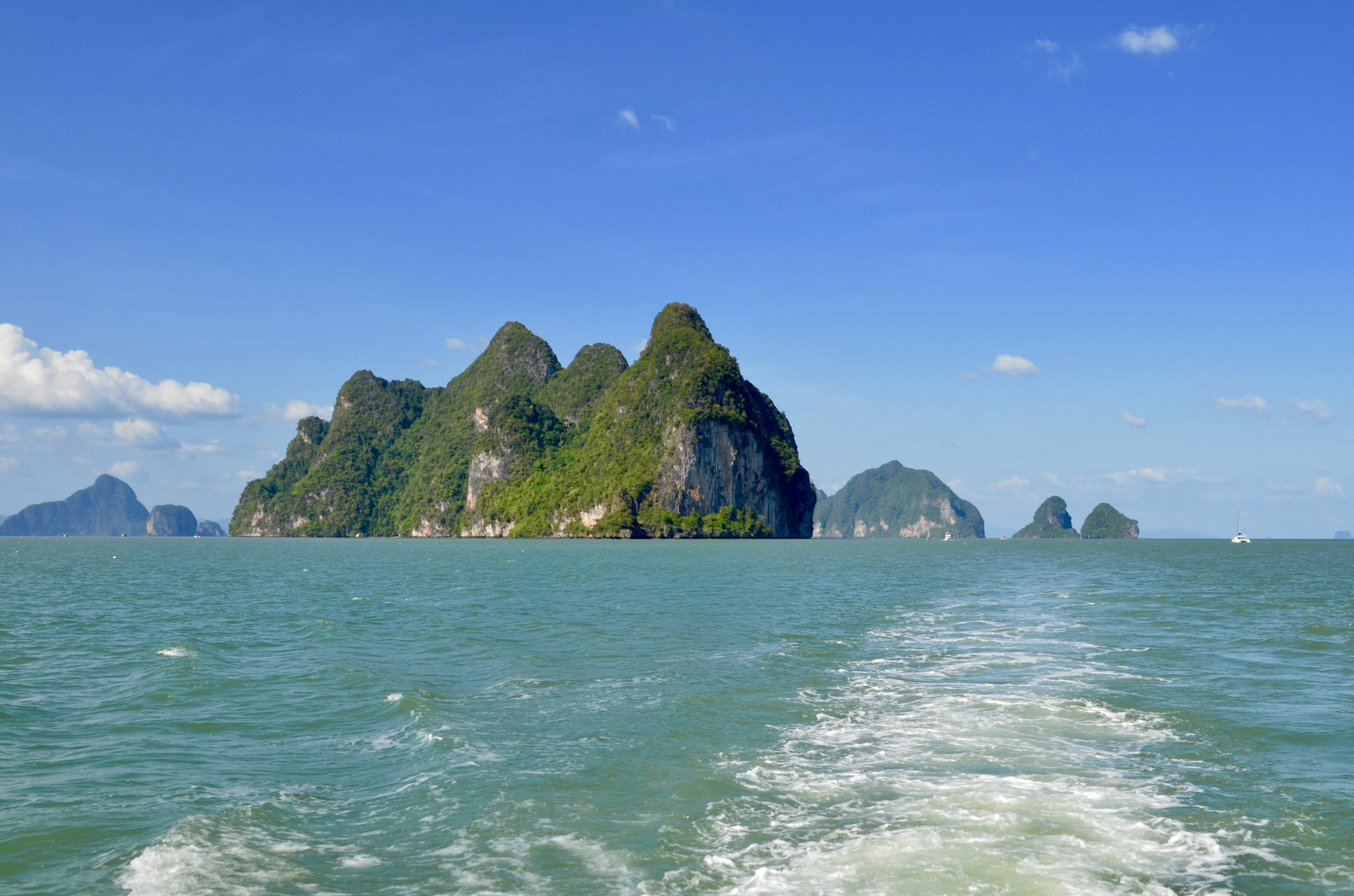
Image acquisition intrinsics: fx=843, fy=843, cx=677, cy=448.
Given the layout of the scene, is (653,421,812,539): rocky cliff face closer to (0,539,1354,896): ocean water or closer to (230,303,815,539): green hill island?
(230,303,815,539): green hill island

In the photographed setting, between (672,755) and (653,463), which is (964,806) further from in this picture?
(653,463)

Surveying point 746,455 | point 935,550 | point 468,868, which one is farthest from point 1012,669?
point 746,455

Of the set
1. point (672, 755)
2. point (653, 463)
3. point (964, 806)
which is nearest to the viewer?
point (964, 806)

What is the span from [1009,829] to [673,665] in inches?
373

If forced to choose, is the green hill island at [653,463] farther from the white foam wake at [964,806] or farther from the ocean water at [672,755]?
the white foam wake at [964,806]

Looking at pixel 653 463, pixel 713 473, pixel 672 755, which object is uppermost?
pixel 653 463

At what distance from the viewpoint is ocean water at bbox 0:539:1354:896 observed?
7.32 m

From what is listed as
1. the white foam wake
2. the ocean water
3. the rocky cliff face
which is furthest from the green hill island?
the white foam wake

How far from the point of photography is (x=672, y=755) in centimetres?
1073

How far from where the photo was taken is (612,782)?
9.61 meters

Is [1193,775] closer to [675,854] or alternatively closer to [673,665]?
[675,854]

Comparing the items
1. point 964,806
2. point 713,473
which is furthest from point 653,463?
Answer: point 964,806

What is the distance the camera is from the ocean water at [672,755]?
7320mm

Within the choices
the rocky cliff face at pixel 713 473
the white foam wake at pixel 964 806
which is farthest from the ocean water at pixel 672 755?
the rocky cliff face at pixel 713 473
